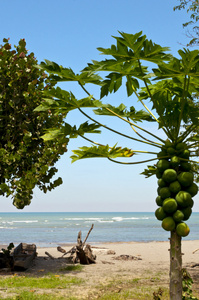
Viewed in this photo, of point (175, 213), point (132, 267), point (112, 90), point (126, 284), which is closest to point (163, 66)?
point (112, 90)

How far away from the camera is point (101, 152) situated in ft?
14.3

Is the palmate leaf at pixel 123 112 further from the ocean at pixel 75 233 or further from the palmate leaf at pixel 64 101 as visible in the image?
the ocean at pixel 75 233

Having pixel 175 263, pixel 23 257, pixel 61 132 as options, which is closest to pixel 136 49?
pixel 61 132

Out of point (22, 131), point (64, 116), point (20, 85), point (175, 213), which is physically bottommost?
point (175, 213)

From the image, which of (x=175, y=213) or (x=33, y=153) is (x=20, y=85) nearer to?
(x=33, y=153)

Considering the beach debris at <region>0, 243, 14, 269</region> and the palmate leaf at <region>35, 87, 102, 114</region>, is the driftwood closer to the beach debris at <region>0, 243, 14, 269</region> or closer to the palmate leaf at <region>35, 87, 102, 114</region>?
the beach debris at <region>0, 243, 14, 269</region>

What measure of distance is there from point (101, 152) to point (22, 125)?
957 centimetres

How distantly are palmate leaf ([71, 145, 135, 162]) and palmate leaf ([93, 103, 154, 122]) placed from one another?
22.5 inches

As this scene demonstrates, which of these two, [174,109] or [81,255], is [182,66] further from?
[81,255]

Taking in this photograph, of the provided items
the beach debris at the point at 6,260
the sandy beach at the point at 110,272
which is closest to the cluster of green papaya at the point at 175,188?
the sandy beach at the point at 110,272

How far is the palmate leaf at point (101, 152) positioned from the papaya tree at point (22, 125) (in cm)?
869

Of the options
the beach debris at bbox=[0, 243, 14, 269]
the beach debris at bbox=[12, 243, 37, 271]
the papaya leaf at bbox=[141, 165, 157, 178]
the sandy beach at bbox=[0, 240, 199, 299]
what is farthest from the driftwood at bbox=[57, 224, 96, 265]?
the papaya leaf at bbox=[141, 165, 157, 178]

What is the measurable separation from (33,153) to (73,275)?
17.0 feet

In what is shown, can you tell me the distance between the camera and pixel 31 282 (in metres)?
11.9
